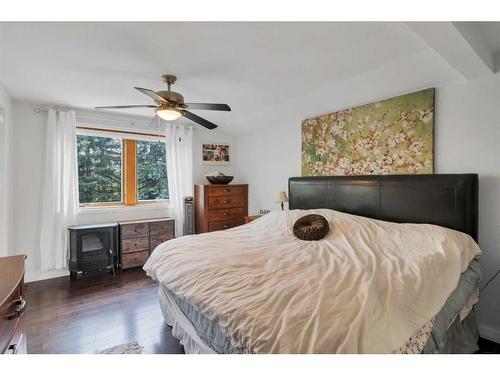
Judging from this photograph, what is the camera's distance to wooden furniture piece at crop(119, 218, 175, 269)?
3617mm

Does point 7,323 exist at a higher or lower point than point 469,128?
lower

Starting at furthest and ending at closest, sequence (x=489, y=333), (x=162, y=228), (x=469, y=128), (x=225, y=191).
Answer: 1. (x=225, y=191)
2. (x=162, y=228)
3. (x=469, y=128)
4. (x=489, y=333)

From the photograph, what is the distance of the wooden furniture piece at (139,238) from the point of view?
142 inches

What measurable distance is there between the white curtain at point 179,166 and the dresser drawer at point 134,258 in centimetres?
61

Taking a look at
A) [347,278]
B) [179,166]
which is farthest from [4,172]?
[347,278]

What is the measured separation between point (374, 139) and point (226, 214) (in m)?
2.61

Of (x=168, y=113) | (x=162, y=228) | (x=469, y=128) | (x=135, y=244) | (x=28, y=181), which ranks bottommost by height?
(x=135, y=244)

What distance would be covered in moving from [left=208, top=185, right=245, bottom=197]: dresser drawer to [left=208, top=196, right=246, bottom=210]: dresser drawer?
2.7 inches

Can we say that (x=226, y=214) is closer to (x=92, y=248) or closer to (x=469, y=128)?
(x=92, y=248)

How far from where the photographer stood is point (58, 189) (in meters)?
3.35

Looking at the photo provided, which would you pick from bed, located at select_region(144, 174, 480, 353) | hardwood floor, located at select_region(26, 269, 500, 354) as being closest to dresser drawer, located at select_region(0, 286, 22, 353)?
bed, located at select_region(144, 174, 480, 353)

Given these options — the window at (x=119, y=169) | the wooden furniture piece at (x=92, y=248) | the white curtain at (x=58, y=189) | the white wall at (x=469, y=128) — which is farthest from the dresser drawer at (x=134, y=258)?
the white wall at (x=469, y=128)

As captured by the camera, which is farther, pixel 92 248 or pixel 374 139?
pixel 92 248

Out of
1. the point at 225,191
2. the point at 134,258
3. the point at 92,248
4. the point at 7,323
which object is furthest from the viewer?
the point at 225,191
